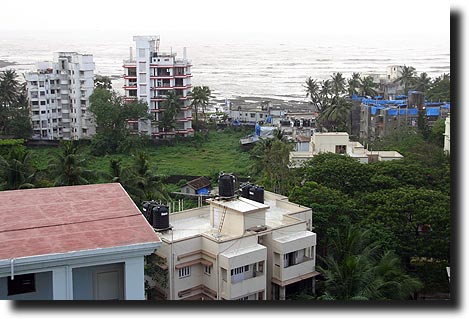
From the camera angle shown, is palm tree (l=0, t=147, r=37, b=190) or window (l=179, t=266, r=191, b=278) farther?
palm tree (l=0, t=147, r=37, b=190)

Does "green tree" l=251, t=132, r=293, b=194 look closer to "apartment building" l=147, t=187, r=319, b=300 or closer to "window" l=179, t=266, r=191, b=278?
"apartment building" l=147, t=187, r=319, b=300

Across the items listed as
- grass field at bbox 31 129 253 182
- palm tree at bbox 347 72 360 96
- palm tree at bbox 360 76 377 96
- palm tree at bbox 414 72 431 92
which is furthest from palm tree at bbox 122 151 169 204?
palm tree at bbox 414 72 431 92

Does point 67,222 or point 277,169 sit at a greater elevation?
point 67,222

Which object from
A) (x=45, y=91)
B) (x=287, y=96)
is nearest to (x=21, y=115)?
(x=45, y=91)

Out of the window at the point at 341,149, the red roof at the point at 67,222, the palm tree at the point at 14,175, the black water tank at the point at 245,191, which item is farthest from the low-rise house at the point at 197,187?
the red roof at the point at 67,222

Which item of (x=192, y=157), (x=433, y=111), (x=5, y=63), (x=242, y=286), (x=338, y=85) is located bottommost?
(x=242, y=286)

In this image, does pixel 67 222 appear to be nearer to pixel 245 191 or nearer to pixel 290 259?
pixel 290 259

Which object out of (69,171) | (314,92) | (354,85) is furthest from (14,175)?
(314,92)

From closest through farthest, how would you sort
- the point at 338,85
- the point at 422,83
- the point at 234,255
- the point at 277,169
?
the point at 234,255 → the point at 277,169 → the point at 338,85 → the point at 422,83
